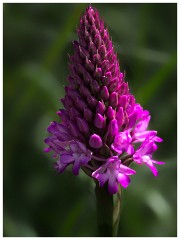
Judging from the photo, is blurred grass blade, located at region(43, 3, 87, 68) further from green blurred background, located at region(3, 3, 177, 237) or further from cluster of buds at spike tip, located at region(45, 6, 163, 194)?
cluster of buds at spike tip, located at region(45, 6, 163, 194)

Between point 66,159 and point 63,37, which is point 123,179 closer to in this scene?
point 66,159

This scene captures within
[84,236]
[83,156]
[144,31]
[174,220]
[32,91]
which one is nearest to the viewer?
[83,156]

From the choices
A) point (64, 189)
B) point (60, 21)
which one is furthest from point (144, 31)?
point (64, 189)

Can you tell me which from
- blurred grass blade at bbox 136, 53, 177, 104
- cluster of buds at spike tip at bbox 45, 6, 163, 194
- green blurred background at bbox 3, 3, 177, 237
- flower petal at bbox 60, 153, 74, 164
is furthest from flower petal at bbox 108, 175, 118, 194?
blurred grass blade at bbox 136, 53, 177, 104

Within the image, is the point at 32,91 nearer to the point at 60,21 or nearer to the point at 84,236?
the point at 60,21

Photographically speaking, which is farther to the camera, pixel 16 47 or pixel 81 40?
pixel 16 47

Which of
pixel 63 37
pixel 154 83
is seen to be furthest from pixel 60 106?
pixel 154 83
